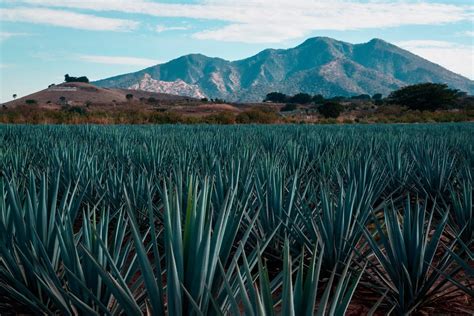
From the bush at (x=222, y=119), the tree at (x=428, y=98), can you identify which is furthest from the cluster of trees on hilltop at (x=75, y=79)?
the bush at (x=222, y=119)

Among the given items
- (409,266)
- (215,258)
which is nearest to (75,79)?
(409,266)

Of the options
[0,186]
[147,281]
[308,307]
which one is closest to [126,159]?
[0,186]

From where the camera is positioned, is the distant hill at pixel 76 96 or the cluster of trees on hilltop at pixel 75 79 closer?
the distant hill at pixel 76 96

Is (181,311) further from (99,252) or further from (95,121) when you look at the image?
(95,121)

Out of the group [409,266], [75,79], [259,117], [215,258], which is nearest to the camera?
[215,258]

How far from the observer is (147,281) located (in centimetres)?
159

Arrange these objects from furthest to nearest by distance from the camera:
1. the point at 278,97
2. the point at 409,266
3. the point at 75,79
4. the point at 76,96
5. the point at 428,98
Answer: the point at 75,79 → the point at 278,97 → the point at 76,96 → the point at 428,98 → the point at 409,266

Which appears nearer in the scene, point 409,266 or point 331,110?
point 409,266

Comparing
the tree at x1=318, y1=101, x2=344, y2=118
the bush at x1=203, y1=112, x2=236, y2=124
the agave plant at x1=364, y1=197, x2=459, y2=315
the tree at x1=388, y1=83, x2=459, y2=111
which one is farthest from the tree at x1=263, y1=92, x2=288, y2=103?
the agave plant at x1=364, y1=197, x2=459, y2=315

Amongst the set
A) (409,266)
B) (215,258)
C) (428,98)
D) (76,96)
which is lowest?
(428,98)

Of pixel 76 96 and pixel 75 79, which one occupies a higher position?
pixel 75 79

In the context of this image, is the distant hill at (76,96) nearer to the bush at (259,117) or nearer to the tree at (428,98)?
the tree at (428,98)

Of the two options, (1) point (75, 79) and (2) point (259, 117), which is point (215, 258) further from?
(1) point (75, 79)

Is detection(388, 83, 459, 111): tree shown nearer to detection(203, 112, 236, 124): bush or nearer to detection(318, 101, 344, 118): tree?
detection(318, 101, 344, 118): tree
